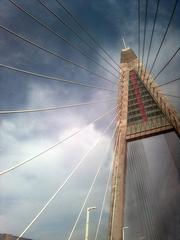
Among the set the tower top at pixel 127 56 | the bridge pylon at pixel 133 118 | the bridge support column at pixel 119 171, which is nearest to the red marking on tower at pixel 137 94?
the bridge pylon at pixel 133 118

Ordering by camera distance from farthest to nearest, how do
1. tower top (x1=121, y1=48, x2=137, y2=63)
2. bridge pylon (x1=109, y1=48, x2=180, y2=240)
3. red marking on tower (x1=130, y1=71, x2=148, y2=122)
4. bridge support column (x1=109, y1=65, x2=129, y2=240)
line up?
tower top (x1=121, y1=48, x2=137, y2=63), red marking on tower (x1=130, y1=71, x2=148, y2=122), bridge pylon (x1=109, y1=48, x2=180, y2=240), bridge support column (x1=109, y1=65, x2=129, y2=240)

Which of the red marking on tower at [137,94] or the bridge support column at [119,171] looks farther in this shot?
the red marking on tower at [137,94]

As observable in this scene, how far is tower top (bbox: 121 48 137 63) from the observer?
2038cm

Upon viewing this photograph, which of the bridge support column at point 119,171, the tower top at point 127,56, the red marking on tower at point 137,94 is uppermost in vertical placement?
the tower top at point 127,56

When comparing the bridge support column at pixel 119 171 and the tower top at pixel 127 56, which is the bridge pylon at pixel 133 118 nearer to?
the bridge support column at pixel 119 171

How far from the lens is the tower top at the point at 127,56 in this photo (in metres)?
20.4

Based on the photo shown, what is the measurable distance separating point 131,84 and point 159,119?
3980mm

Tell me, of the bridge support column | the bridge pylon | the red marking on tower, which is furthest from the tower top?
the bridge support column

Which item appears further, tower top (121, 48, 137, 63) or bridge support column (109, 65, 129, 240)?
tower top (121, 48, 137, 63)

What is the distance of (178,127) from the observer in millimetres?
13930

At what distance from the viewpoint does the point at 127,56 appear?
20578 mm

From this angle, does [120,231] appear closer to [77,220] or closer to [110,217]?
[110,217]

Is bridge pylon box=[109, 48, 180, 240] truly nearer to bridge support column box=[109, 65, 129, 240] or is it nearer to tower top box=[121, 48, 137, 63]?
bridge support column box=[109, 65, 129, 240]

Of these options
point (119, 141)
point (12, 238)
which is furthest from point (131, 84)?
point (12, 238)
